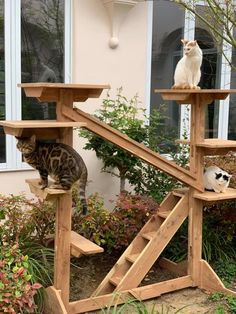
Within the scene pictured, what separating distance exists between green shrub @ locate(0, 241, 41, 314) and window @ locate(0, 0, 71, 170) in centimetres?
179

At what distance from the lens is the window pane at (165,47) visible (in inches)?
206

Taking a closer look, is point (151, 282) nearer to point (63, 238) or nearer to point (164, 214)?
point (164, 214)

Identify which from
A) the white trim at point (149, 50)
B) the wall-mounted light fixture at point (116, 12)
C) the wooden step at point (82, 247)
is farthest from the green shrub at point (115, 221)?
the wall-mounted light fixture at point (116, 12)

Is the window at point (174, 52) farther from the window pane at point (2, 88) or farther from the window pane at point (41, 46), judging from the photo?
the window pane at point (2, 88)

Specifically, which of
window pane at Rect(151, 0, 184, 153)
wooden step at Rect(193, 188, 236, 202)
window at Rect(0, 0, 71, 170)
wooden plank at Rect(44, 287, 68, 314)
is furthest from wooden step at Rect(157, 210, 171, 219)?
window at Rect(0, 0, 71, 170)

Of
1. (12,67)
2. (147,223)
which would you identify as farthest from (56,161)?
(12,67)

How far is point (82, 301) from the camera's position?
10.5 ft

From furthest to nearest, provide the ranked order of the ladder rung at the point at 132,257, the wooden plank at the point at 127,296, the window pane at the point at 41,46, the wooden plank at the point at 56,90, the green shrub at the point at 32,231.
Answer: the window pane at the point at 41,46 → the ladder rung at the point at 132,257 → the green shrub at the point at 32,231 → the wooden plank at the point at 127,296 → the wooden plank at the point at 56,90

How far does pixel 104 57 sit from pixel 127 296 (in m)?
2.56

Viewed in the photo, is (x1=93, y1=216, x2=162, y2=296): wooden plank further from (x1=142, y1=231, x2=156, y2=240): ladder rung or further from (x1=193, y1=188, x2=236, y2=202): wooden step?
(x1=193, y1=188, x2=236, y2=202): wooden step

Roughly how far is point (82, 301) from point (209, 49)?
3.72m

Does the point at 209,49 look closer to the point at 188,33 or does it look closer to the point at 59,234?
the point at 188,33

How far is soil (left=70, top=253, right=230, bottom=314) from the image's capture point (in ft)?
11.1

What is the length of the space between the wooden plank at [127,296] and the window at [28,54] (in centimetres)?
180
